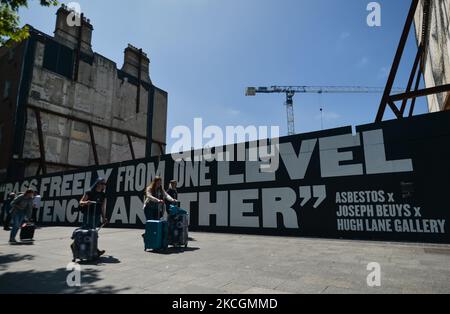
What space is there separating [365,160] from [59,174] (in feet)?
63.2

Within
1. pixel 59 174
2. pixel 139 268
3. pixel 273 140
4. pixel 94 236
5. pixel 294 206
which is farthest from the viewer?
pixel 59 174

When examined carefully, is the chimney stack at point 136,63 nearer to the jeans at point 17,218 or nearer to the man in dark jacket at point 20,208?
the man in dark jacket at point 20,208

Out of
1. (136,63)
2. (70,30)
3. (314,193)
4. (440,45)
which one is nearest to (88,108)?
(70,30)

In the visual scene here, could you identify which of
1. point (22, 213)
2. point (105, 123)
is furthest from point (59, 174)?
point (22, 213)

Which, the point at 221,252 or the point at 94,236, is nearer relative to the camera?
the point at 94,236

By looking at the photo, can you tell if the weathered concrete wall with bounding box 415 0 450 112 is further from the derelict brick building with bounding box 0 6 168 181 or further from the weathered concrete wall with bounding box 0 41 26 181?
the weathered concrete wall with bounding box 0 41 26 181

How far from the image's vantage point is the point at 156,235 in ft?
20.0

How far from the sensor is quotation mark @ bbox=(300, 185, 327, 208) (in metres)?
9.46

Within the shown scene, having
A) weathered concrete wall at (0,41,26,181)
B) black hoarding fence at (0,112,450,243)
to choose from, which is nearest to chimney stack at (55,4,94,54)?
weathered concrete wall at (0,41,26,181)

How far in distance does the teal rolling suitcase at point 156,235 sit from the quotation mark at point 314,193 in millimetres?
5508

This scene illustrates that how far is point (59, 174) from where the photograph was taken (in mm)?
19062

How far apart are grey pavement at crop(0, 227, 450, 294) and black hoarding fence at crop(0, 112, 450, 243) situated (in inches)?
89.6

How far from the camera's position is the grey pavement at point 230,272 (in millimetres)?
3266
